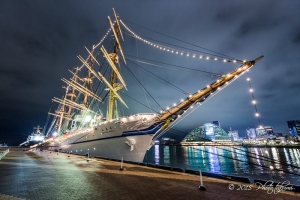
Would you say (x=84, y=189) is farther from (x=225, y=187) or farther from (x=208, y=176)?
(x=208, y=176)

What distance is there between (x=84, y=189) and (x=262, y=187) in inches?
314

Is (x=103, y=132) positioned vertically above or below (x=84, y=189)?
above

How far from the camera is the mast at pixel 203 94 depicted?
Result: 12.3m

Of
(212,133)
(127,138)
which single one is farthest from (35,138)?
(212,133)

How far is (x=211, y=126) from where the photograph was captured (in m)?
169

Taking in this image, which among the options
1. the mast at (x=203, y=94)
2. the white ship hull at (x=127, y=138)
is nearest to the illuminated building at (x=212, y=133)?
the white ship hull at (x=127, y=138)

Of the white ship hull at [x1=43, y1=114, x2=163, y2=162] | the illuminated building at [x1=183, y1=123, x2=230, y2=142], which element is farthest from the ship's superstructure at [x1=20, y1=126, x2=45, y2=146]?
the illuminated building at [x1=183, y1=123, x2=230, y2=142]

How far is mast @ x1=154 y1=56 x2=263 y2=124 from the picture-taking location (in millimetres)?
12342

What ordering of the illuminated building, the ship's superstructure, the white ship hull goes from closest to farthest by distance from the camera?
1. the white ship hull
2. the ship's superstructure
3. the illuminated building

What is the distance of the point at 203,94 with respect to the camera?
14.5m

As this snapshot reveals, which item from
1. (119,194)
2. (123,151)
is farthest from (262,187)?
(123,151)

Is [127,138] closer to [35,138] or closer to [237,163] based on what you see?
[237,163]

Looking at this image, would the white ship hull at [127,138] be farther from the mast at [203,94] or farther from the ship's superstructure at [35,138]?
the ship's superstructure at [35,138]

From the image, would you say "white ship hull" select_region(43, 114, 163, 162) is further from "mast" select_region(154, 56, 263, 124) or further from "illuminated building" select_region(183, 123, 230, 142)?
"illuminated building" select_region(183, 123, 230, 142)
